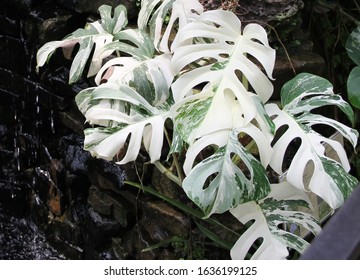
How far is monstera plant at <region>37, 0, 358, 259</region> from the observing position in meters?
1.26

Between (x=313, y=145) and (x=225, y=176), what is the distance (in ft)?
0.78

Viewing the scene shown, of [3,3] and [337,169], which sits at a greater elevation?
[337,169]

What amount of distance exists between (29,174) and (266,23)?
1417mm

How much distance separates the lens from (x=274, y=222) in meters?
1.41

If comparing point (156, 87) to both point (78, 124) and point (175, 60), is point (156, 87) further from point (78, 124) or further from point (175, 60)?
point (78, 124)

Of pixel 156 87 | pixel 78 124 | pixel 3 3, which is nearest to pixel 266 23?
pixel 156 87

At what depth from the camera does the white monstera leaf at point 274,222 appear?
1.34 metres

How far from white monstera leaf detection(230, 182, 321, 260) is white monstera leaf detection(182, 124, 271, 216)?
5.8 inches

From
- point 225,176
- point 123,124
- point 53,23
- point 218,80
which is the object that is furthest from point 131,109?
point 53,23

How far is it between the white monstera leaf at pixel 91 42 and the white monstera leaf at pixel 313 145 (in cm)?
55

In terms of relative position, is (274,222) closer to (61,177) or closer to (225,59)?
(225,59)

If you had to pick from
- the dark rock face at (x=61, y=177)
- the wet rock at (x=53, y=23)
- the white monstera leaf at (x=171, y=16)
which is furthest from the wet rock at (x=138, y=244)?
the wet rock at (x=53, y=23)

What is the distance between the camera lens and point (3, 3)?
8.61ft
